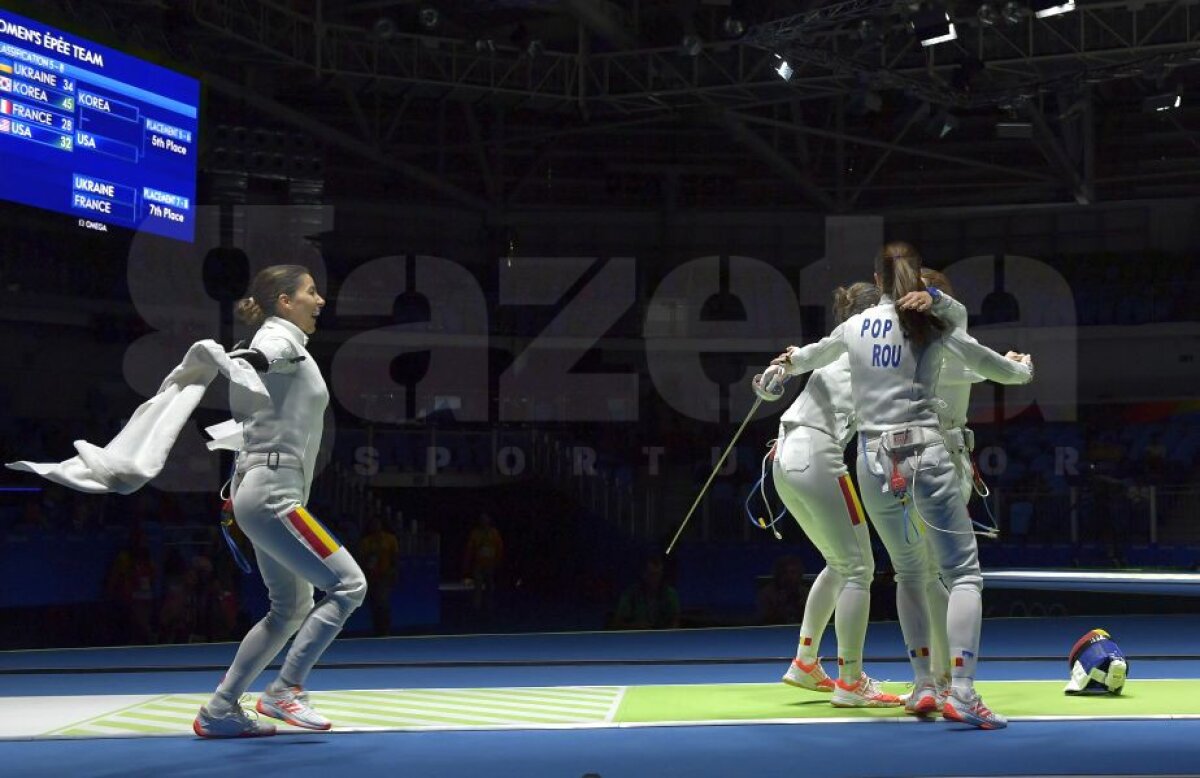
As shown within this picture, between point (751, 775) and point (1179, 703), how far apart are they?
2.66m

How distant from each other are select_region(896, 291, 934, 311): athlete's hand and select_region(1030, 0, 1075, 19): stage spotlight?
7672mm

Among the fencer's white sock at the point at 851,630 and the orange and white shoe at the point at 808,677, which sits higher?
the fencer's white sock at the point at 851,630

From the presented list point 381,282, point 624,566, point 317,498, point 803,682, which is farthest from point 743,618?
point 381,282

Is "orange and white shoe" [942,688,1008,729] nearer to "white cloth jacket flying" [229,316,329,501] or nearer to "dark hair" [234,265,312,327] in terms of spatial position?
"white cloth jacket flying" [229,316,329,501]

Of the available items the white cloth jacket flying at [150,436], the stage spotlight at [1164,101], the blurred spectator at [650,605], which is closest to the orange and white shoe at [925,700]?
the white cloth jacket flying at [150,436]

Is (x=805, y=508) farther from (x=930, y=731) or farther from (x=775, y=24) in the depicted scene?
(x=775, y=24)

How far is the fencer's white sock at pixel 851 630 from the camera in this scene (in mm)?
5895

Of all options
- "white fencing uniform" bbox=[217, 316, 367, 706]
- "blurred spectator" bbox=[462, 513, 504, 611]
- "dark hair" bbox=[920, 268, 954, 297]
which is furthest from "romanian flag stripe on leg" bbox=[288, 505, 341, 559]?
"blurred spectator" bbox=[462, 513, 504, 611]

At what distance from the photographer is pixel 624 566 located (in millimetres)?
15375

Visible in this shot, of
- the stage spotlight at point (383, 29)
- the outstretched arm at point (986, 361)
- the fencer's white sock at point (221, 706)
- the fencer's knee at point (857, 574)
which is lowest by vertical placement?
the fencer's white sock at point (221, 706)

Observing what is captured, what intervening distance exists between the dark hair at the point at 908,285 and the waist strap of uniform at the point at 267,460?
2.34 metres

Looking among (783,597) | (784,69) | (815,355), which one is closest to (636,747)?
(815,355)

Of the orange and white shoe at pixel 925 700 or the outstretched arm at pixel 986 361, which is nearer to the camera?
the outstretched arm at pixel 986 361

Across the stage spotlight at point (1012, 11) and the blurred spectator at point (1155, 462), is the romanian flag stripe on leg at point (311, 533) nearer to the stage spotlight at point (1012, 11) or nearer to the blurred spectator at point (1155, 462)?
the stage spotlight at point (1012, 11)
